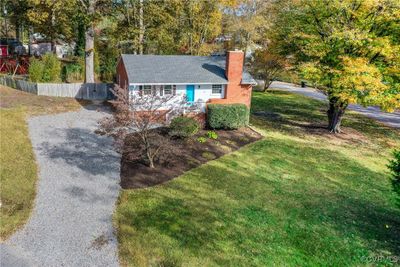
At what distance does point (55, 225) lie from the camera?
10.7m

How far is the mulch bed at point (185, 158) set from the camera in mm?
14406

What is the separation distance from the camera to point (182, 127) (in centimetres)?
1889

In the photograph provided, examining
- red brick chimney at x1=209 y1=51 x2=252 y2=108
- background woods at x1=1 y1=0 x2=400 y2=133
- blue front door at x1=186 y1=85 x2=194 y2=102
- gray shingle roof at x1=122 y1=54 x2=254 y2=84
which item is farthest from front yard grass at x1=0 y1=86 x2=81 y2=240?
Result: red brick chimney at x1=209 y1=51 x2=252 y2=108

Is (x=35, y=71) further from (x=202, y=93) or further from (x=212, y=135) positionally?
(x=212, y=135)

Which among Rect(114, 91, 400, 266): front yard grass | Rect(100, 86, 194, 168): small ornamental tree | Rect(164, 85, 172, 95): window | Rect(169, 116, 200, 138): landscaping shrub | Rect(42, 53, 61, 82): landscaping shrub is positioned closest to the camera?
Rect(114, 91, 400, 266): front yard grass

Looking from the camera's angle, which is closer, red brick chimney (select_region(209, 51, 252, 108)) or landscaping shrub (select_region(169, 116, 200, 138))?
landscaping shrub (select_region(169, 116, 200, 138))

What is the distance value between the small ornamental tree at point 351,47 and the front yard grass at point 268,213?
3897 mm

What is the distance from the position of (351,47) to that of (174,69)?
12088mm

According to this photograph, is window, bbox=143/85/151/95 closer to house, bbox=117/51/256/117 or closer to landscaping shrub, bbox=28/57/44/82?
house, bbox=117/51/256/117

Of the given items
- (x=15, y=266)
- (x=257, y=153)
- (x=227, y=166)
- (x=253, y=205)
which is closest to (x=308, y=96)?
(x=257, y=153)

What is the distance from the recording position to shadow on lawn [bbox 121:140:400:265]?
10.2m

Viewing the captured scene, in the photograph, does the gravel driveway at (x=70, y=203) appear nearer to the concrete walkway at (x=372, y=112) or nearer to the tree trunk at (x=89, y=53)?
the tree trunk at (x=89, y=53)

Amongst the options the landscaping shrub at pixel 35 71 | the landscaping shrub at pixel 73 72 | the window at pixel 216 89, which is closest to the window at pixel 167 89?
the window at pixel 216 89

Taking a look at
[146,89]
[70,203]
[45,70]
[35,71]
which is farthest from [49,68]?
[70,203]
